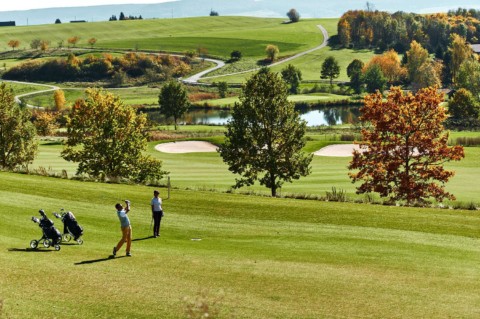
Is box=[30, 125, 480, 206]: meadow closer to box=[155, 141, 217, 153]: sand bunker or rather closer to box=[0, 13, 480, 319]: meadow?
box=[155, 141, 217, 153]: sand bunker

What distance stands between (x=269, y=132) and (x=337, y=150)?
29.8 m

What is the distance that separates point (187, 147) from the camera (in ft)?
266

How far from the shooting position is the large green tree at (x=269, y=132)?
160ft

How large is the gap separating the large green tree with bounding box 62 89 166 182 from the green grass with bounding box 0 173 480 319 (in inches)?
570

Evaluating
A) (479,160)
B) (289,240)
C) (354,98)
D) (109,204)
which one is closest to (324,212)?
(289,240)

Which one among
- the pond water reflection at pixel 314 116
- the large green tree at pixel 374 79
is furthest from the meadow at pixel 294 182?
the large green tree at pixel 374 79

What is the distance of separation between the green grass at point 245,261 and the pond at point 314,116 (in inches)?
3885

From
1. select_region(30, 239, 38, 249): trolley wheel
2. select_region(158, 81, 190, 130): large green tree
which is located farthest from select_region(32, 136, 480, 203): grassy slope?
select_region(158, 81, 190, 130): large green tree

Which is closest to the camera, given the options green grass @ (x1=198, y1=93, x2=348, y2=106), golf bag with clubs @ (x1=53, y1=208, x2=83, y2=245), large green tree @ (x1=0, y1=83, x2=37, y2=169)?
golf bag with clubs @ (x1=53, y1=208, x2=83, y2=245)

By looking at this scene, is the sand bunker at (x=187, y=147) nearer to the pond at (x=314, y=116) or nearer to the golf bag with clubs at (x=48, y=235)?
the pond at (x=314, y=116)

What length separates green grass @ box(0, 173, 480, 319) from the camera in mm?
18641

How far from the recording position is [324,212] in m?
34.5

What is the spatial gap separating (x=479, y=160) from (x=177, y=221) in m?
45.6

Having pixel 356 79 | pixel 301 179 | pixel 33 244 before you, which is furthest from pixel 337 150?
pixel 356 79
